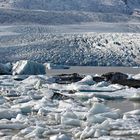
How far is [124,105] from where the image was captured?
34.0 feet

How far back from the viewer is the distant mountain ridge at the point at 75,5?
66688mm

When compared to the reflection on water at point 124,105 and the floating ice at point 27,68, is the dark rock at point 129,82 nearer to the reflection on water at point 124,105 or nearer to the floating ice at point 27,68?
the reflection on water at point 124,105

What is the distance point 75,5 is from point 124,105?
59458mm

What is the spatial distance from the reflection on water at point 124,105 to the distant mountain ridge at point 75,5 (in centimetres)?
5567

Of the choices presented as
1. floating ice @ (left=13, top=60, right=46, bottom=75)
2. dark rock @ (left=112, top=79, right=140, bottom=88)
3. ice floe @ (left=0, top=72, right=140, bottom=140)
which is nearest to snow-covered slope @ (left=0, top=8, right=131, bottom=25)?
floating ice @ (left=13, top=60, right=46, bottom=75)

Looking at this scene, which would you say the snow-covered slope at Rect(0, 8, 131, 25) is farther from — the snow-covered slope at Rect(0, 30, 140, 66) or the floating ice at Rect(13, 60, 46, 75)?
the floating ice at Rect(13, 60, 46, 75)

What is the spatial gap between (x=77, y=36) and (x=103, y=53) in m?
5.32

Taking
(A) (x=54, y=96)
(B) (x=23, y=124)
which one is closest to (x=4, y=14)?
(A) (x=54, y=96)

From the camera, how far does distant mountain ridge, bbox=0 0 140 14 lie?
66.7 meters

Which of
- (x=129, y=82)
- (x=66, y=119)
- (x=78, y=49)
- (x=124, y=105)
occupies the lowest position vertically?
(x=78, y=49)

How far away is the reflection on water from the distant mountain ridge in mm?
55667

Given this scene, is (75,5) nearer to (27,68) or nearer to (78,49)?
(78,49)

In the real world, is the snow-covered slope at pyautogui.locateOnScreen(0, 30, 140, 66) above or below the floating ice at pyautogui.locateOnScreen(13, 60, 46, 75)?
below

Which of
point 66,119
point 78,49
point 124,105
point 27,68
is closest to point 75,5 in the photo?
point 78,49
